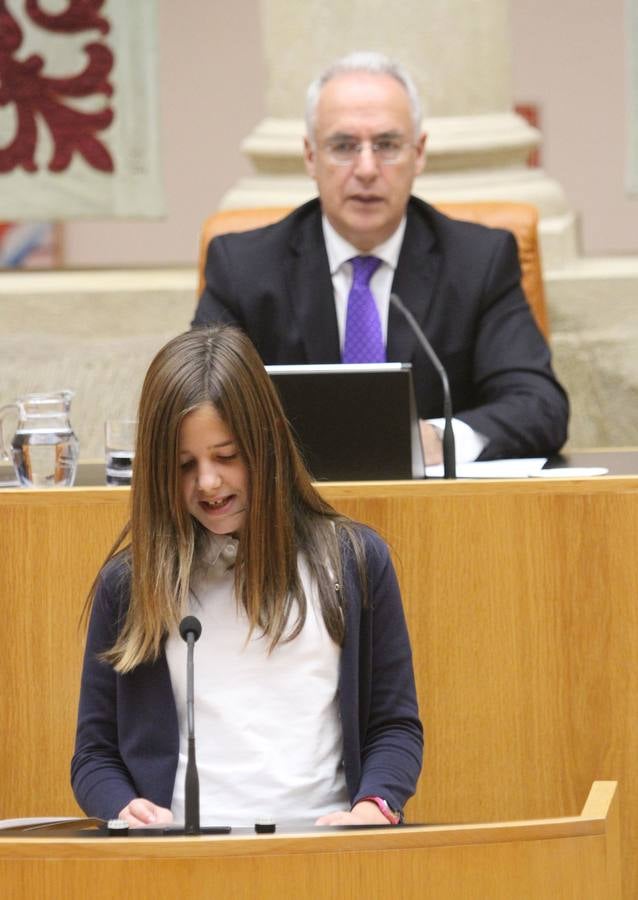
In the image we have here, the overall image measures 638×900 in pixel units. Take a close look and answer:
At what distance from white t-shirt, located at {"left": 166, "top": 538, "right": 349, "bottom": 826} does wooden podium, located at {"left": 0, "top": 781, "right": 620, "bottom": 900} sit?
1.37ft

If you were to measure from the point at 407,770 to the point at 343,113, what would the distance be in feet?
6.04

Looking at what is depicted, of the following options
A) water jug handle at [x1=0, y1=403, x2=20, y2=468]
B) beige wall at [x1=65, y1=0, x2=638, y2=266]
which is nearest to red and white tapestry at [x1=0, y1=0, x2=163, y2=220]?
water jug handle at [x1=0, y1=403, x2=20, y2=468]

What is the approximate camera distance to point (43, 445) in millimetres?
2787

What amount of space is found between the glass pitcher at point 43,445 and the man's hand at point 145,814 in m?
0.86

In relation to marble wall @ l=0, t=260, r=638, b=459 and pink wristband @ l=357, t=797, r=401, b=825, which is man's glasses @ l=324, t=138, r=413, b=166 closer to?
marble wall @ l=0, t=260, r=638, b=459

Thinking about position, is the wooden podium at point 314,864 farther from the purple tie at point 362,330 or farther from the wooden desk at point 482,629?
the purple tie at point 362,330

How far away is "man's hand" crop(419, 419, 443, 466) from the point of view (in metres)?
3.03

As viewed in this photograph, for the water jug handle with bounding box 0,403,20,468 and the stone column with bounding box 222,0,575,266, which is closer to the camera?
the water jug handle with bounding box 0,403,20,468

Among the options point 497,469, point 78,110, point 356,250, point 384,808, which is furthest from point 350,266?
point 384,808

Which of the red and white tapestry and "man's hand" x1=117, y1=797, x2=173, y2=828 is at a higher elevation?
the red and white tapestry

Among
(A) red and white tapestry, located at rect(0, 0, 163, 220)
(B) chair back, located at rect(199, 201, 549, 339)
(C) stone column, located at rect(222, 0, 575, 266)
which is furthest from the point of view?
(A) red and white tapestry, located at rect(0, 0, 163, 220)

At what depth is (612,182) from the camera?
28.5ft

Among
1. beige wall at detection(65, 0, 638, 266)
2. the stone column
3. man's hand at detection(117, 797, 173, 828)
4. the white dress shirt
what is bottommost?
man's hand at detection(117, 797, 173, 828)

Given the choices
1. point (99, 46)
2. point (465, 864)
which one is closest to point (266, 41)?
point (99, 46)
